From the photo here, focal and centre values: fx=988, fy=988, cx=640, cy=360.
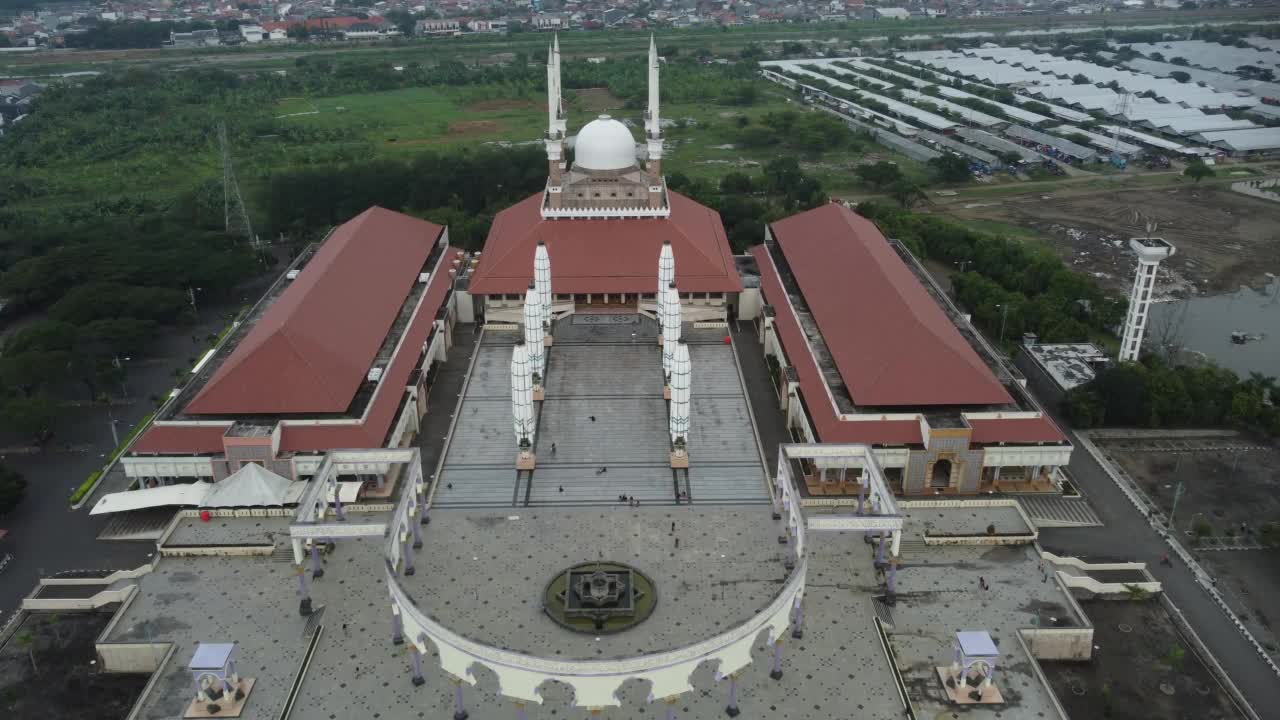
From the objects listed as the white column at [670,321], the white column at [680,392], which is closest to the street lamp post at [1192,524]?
the white column at [680,392]

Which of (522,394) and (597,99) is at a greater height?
(597,99)

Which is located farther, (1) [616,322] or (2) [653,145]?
(2) [653,145]

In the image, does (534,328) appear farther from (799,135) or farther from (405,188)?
(799,135)

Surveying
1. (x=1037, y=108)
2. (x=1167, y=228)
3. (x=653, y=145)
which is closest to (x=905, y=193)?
(x=1167, y=228)

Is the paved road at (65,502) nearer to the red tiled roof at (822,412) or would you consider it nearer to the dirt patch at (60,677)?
the dirt patch at (60,677)

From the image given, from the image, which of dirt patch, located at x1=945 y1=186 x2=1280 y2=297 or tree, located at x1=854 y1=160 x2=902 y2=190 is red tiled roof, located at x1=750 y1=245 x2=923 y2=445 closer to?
dirt patch, located at x1=945 y1=186 x2=1280 y2=297
